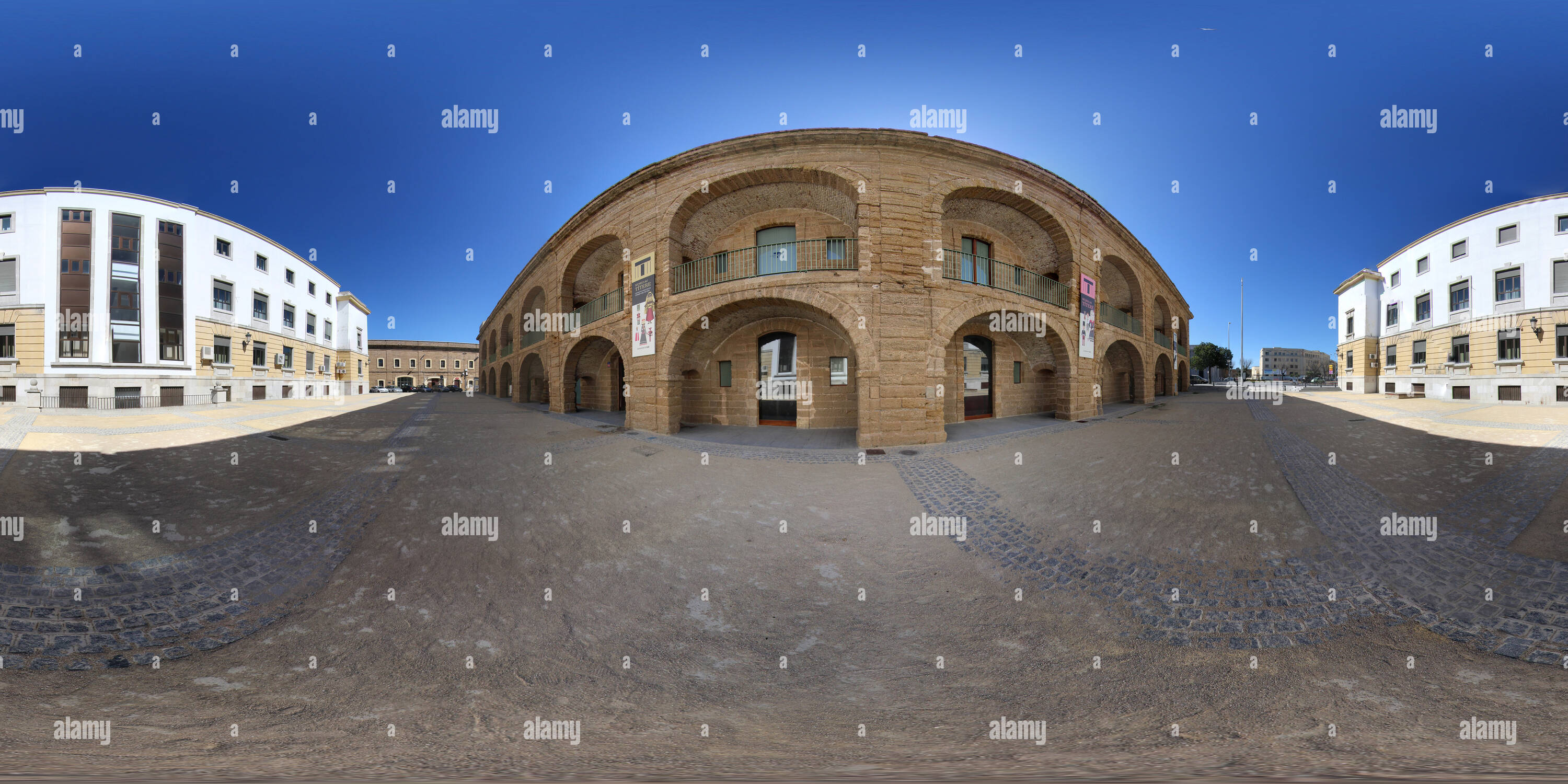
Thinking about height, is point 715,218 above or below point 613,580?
above

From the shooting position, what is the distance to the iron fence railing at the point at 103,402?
66.2ft

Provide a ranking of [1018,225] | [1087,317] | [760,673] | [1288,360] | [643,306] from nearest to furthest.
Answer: [760,673]
[643,306]
[1018,225]
[1087,317]
[1288,360]

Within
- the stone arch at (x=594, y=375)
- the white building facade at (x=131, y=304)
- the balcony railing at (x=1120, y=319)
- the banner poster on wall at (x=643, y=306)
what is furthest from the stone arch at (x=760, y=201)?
the white building facade at (x=131, y=304)

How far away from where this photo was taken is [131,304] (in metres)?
22.9

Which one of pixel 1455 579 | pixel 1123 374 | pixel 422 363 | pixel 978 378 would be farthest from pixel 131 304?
pixel 422 363

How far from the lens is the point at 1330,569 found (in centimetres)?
413

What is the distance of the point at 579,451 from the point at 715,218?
8.48 meters

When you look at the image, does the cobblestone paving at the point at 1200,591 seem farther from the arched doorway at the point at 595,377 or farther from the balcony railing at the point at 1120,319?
the arched doorway at the point at 595,377

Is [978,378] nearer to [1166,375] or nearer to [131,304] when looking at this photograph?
[1166,375]

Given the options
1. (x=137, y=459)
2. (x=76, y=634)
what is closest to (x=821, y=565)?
(x=76, y=634)

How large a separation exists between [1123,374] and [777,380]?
62.6ft

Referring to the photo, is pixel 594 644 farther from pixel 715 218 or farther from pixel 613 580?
pixel 715 218

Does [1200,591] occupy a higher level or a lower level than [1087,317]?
lower

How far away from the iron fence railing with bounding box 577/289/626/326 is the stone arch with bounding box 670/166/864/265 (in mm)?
3246
